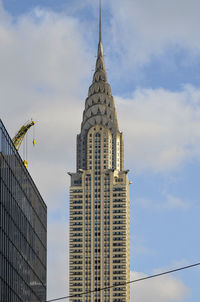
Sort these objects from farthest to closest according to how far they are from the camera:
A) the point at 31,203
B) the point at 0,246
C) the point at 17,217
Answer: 1. the point at 31,203
2. the point at 17,217
3. the point at 0,246

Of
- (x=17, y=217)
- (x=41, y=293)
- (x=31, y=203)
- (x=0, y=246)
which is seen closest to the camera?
(x=0, y=246)

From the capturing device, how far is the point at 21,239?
163 meters

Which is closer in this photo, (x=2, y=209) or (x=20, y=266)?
(x=2, y=209)

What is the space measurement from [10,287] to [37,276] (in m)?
33.3

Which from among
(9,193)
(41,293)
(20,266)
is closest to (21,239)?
(20,266)

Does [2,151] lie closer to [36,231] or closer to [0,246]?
[0,246]

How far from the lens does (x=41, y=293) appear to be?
188m

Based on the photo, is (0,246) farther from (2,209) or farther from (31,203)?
(31,203)

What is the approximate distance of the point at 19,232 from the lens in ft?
527

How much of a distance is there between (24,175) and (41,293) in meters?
30.1

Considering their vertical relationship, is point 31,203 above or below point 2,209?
above

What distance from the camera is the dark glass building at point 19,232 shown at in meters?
147

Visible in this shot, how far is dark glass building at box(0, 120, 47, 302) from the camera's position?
14662cm

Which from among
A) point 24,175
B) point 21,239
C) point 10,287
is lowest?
point 10,287
